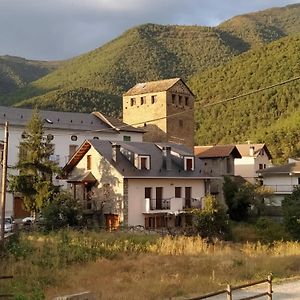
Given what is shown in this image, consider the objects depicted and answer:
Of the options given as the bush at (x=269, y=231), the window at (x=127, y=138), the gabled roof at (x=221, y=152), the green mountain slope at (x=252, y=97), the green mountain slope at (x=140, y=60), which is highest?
the green mountain slope at (x=140, y=60)

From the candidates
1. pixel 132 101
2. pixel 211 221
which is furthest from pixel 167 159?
pixel 132 101

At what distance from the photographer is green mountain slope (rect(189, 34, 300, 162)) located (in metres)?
87.6

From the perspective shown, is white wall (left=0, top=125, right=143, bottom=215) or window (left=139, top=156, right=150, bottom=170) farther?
white wall (left=0, top=125, right=143, bottom=215)

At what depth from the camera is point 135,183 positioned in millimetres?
38344

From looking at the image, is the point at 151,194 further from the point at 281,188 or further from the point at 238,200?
the point at 281,188

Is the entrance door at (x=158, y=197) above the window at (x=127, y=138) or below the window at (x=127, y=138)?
below

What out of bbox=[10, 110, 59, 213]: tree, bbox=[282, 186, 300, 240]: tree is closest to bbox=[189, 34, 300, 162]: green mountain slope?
bbox=[282, 186, 300, 240]: tree

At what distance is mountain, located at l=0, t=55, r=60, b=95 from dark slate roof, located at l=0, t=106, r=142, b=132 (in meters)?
67.2

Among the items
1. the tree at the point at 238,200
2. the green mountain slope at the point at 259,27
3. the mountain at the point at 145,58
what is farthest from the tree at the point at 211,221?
the green mountain slope at the point at 259,27

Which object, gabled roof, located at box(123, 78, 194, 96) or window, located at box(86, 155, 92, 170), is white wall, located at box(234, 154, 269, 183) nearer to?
gabled roof, located at box(123, 78, 194, 96)

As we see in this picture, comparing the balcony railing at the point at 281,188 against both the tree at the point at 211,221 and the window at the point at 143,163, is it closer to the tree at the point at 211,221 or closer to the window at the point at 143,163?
the tree at the point at 211,221

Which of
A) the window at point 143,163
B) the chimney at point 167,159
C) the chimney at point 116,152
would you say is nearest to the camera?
the chimney at point 116,152

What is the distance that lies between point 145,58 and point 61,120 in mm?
70282

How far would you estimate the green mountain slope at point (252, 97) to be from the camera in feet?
287
